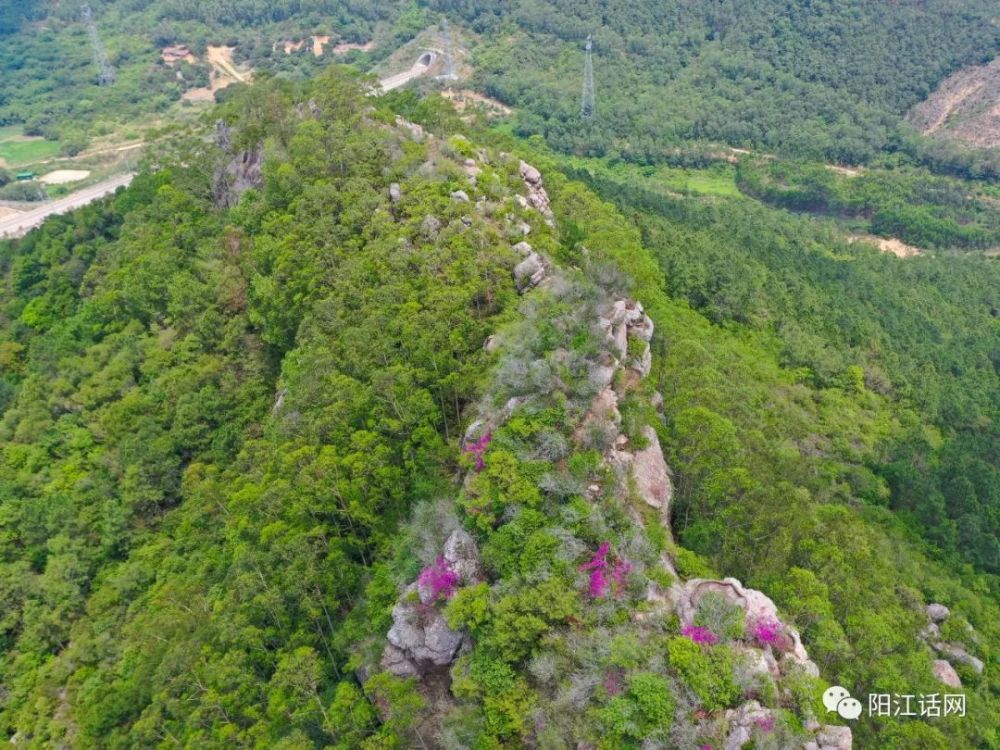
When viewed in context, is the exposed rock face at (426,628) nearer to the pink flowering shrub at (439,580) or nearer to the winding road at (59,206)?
the pink flowering shrub at (439,580)

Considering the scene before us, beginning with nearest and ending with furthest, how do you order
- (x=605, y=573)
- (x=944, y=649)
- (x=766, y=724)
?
(x=766, y=724) < (x=605, y=573) < (x=944, y=649)

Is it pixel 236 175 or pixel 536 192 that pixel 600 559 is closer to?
pixel 536 192

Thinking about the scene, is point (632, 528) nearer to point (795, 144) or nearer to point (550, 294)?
point (550, 294)

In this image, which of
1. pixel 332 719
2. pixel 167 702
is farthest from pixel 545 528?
pixel 167 702

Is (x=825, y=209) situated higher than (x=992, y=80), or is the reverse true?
(x=992, y=80)

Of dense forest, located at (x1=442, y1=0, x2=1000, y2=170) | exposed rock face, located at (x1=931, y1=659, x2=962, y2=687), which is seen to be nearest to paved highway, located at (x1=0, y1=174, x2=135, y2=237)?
dense forest, located at (x1=442, y1=0, x2=1000, y2=170)

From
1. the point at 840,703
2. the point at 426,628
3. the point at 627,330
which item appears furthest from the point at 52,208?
the point at 840,703

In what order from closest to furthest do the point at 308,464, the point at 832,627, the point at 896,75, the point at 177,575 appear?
the point at 832,627 < the point at 308,464 < the point at 177,575 < the point at 896,75
